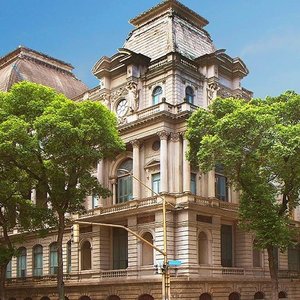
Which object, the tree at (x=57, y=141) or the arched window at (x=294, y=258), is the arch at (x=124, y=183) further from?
the arched window at (x=294, y=258)

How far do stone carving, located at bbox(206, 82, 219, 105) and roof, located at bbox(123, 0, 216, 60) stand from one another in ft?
11.5

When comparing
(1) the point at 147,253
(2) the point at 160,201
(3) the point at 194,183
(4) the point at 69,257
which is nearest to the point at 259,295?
(1) the point at 147,253

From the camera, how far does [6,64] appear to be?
6931 centimetres

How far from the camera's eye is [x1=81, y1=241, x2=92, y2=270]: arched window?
52.2m

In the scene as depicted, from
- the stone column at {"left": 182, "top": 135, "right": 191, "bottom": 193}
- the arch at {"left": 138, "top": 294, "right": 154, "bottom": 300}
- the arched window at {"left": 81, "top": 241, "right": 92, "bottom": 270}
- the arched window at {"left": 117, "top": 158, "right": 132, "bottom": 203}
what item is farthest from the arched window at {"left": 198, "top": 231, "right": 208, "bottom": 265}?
the arched window at {"left": 81, "top": 241, "right": 92, "bottom": 270}

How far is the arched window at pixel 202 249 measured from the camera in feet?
153

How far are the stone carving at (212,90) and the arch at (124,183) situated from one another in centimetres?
896

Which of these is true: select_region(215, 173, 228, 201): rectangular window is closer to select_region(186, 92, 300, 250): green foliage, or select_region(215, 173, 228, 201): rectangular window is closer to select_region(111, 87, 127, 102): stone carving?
select_region(186, 92, 300, 250): green foliage

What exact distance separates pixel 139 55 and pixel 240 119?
16.7 m

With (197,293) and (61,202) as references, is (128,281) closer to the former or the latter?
(197,293)

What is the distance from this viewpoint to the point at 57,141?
40.6 metres

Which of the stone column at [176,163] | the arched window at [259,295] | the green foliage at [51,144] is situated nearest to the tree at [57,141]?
the green foliage at [51,144]

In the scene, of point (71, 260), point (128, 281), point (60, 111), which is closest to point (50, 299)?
point (71, 260)

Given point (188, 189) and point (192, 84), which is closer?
point (188, 189)
